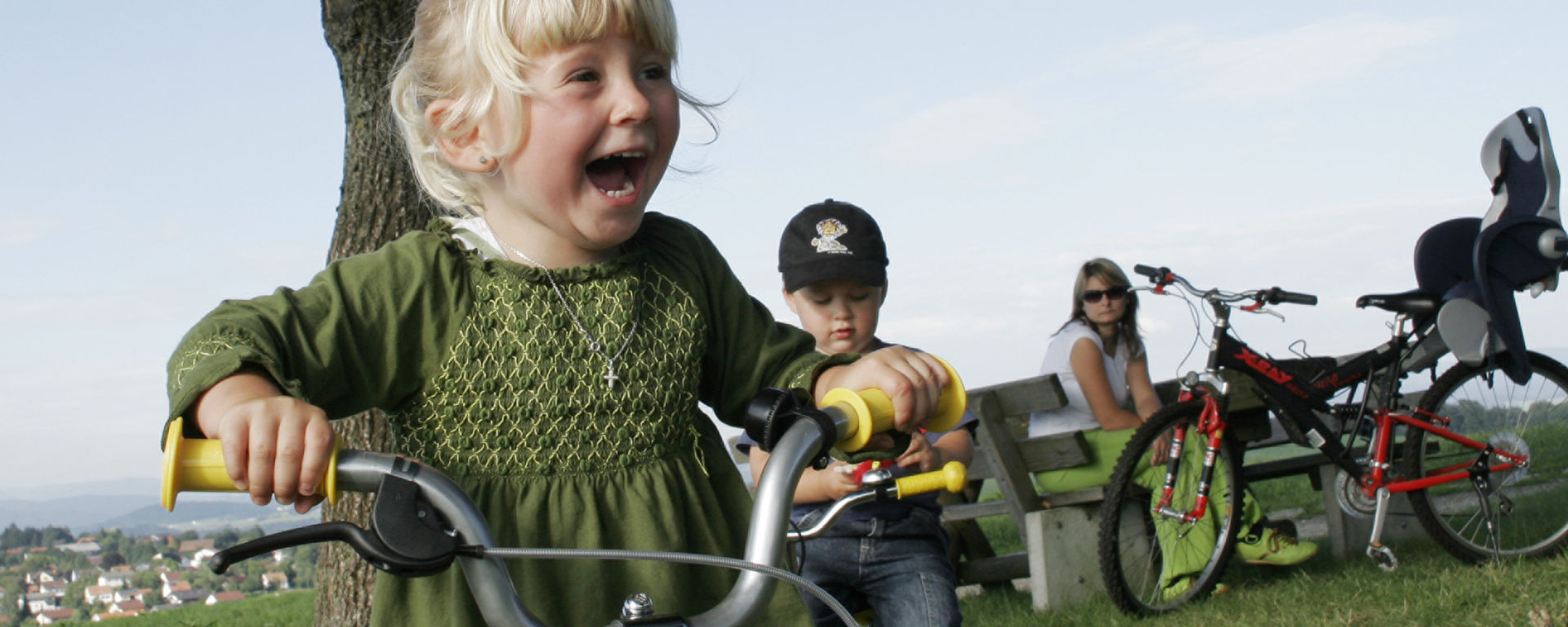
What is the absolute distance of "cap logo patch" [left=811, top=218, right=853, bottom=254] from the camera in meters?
3.97

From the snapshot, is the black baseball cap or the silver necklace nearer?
the silver necklace

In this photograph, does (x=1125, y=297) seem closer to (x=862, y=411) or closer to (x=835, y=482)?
(x=835, y=482)

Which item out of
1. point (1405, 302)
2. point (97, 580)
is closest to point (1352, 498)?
point (1405, 302)

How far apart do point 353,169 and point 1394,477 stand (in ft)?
15.0

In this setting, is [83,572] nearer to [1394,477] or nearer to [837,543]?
[837,543]

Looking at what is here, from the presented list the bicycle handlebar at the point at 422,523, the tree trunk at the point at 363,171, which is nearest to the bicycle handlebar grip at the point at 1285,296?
the tree trunk at the point at 363,171

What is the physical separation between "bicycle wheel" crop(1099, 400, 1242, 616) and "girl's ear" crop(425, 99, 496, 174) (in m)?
3.92

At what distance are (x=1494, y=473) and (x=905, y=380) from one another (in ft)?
17.8

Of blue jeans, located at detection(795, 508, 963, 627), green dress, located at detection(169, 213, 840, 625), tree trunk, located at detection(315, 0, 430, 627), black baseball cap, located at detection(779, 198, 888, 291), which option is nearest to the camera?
green dress, located at detection(169, 213, 840, 625)

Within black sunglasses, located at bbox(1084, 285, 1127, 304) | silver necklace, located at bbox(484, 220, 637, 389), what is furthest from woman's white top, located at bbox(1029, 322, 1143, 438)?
silver necklace, located at bbox(484, 220, 637, 389)

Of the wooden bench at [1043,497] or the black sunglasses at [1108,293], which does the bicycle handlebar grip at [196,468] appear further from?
the black sunglasses at [1108,293]

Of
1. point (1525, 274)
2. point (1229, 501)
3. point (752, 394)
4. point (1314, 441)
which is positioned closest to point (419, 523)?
point (752, 394)

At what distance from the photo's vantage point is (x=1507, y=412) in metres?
6.18

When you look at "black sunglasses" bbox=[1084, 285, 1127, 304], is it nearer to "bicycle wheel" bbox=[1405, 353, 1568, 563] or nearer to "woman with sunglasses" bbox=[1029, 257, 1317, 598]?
"woman with sunglasses" bbox=[1029, 257, 1317, 598]
